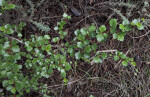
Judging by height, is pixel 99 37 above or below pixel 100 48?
above

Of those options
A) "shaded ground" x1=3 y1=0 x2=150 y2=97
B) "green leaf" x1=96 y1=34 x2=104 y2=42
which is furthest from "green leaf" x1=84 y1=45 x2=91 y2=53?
"shaded ground" x1=3 y1=0 x2=150 y2=97

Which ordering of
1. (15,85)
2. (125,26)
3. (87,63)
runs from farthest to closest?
1. (87,63)
2. (15,85)
3. (125,26)

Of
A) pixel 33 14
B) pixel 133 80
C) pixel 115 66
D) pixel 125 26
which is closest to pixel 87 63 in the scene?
pixel 115 66

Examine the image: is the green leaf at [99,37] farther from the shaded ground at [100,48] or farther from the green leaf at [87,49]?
the shaded ground at [100,48]

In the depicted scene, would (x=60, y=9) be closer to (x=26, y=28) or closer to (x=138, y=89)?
(x=26, y=28)

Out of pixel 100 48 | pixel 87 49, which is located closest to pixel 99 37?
pixel 87 49

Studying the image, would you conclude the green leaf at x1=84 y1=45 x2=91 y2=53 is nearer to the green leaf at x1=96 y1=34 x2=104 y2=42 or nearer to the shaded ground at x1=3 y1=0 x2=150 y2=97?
the green leaf at x1=96 y1=34 x2=104 y2=42

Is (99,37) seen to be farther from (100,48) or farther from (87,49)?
(100,48)

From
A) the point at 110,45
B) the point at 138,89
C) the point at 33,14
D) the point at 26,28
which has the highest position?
the point at 33,14

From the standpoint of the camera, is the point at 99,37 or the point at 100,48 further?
the point at 100,48
